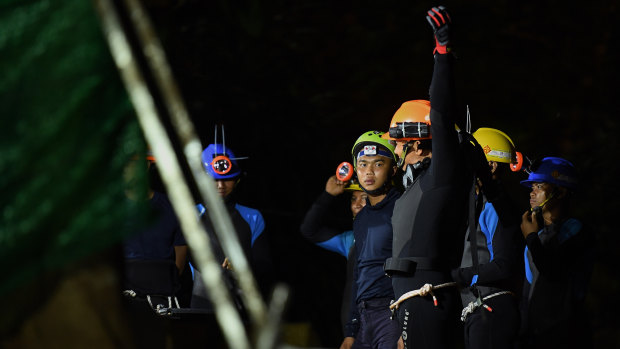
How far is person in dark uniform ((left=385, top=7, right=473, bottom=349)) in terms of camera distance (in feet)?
15.2

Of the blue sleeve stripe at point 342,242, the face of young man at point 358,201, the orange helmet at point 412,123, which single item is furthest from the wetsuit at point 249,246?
the orange helmet at point 412,123

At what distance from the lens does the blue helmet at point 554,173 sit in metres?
6.52

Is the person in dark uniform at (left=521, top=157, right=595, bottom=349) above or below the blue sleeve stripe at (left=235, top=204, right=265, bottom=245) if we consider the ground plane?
below

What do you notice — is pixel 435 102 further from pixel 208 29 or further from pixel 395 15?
pixel 395 15

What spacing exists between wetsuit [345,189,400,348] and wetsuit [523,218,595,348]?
0.95 m

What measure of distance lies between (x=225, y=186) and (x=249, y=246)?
526 millimetres

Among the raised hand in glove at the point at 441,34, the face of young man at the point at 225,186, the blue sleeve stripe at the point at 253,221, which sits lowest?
the blue sleeve stripe at the point at 253,221

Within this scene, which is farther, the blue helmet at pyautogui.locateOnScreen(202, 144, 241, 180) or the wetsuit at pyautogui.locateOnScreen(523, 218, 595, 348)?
the blue helmet at pyautogui.locateOnScreen(202, 144, 241, 180)

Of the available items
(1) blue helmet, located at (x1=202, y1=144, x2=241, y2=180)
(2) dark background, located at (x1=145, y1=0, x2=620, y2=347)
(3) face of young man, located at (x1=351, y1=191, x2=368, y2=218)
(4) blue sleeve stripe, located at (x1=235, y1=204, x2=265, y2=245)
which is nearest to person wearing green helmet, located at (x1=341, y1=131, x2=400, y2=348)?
(3) face of young man, located at (x1=351, y1=191, x2=368, y2=218)

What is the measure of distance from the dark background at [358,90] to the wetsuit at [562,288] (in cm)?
328

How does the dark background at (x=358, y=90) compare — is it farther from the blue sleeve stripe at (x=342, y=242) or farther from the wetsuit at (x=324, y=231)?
the blue sleeve stripe at (x=342, y=242)

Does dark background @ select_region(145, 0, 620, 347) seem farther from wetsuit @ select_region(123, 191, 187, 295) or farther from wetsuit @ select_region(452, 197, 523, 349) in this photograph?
wetsuit @ select_region(452, 197, 523, 349)

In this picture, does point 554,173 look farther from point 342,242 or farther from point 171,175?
point 171,175

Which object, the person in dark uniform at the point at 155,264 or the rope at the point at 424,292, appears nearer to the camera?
the rope at the point at 424,292
